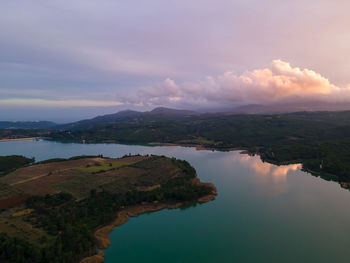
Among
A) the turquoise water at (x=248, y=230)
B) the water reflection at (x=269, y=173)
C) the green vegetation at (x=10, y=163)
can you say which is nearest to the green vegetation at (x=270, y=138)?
the water reflection at (x=269, y=173)

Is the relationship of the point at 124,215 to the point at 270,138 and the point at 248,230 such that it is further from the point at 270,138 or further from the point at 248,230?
the point at 270,138

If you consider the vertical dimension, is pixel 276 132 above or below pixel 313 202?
above

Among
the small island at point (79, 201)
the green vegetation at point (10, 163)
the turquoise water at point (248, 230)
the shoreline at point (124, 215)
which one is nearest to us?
the small island at point (79, 201)

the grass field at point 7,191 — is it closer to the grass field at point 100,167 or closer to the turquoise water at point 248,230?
→ the grass field at point 100,167

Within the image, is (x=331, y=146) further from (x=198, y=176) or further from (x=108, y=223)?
(x=108, y=223)

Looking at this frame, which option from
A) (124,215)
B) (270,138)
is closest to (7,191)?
(124,215)

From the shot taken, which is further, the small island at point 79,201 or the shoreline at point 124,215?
the shoreline at point 124,215

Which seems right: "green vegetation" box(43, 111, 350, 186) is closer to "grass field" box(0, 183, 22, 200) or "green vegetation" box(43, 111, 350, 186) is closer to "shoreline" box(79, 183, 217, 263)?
"shoreline" box(79, 183, 217, 263)

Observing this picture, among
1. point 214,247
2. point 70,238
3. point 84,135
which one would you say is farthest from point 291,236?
point 84,135

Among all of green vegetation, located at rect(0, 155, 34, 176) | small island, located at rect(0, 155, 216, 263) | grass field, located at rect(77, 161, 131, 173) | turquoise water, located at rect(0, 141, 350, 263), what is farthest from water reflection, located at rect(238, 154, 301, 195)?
green vegetation, located at rect(0, 155, 34, 176)
